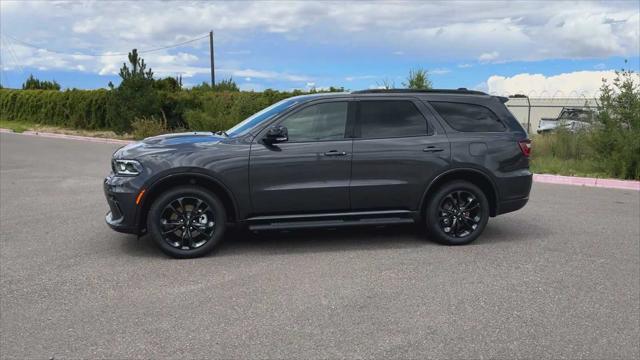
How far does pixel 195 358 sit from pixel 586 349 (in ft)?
8.79

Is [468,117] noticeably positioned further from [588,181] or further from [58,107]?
[58,107]

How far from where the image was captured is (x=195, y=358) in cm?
382

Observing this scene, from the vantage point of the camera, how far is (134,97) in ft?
76.5

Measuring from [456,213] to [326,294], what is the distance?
2.40 meters

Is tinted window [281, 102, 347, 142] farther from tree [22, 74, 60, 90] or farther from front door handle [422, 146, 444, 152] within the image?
tree [22, 74, 60, 90]

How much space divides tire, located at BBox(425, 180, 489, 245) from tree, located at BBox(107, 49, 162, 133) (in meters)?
18.6

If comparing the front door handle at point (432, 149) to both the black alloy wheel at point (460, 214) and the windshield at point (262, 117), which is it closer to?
the black alloy wheel at point (460, 214)

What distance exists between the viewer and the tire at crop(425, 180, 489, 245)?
21.8 feet

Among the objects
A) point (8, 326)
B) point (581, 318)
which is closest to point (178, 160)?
A: point (8, 326)

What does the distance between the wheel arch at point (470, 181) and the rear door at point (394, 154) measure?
8 centimetres

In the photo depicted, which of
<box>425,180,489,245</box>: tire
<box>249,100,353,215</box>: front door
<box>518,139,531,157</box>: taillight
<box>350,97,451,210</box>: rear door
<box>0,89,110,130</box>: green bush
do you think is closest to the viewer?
<box>249,100,353,215</box>: front door

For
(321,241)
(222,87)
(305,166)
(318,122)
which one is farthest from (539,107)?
(305,166)

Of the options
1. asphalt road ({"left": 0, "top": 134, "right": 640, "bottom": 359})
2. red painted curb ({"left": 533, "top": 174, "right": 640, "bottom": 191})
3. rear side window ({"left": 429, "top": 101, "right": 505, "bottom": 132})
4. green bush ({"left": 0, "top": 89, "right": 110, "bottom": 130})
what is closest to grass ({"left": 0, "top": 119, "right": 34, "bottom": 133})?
green bush ({"left": 0, "top": 89, "right": 110, "bottom": 130})

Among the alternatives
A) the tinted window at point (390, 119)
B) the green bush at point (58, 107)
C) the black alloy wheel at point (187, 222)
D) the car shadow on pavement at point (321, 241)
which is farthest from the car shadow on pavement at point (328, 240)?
the green bush at point (58, 107)
